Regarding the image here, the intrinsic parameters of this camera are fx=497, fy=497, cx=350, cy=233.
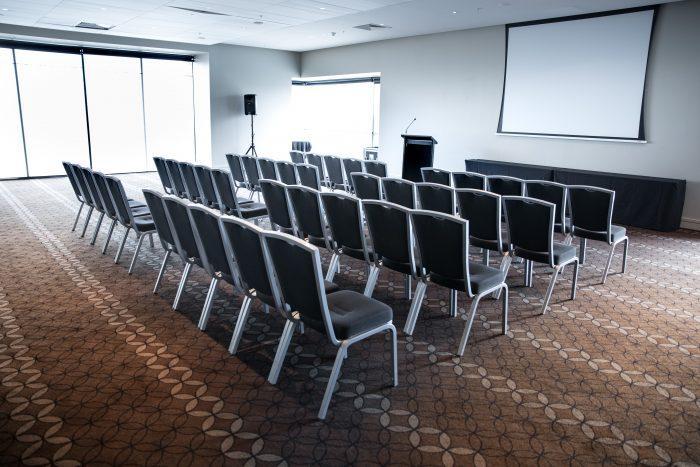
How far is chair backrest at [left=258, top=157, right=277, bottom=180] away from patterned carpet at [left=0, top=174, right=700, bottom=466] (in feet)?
8.99

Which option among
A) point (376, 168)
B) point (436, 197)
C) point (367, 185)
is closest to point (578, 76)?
point (376, 168)

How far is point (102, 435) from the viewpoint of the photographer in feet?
8.29

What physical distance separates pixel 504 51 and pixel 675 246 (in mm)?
5412

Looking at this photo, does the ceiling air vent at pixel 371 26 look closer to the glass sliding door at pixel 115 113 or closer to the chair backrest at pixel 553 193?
the glass sliding door at pixel 115 113

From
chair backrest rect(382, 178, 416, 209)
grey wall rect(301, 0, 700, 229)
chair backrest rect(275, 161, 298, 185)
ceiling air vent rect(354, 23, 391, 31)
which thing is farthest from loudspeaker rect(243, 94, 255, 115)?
chair backrest rect(382, 178, 416, 209)

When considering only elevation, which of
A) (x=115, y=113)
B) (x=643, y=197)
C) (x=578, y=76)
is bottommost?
(x=643, y=197)

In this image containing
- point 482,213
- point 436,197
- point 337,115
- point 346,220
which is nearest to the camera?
point 346,220

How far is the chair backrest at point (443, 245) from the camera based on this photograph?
3.28m

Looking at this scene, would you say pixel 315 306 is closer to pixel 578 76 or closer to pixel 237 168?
pixel 237 168

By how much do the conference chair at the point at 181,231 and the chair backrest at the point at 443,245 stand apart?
5.54 feet

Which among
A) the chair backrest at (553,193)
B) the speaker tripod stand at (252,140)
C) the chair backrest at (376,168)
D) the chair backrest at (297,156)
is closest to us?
the chair backrest at (553,193)

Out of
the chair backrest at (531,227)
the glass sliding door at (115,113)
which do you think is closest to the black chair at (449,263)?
the chair backrest at (531,227)

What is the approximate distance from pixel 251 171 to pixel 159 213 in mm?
3879

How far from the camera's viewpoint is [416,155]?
33.4ft
